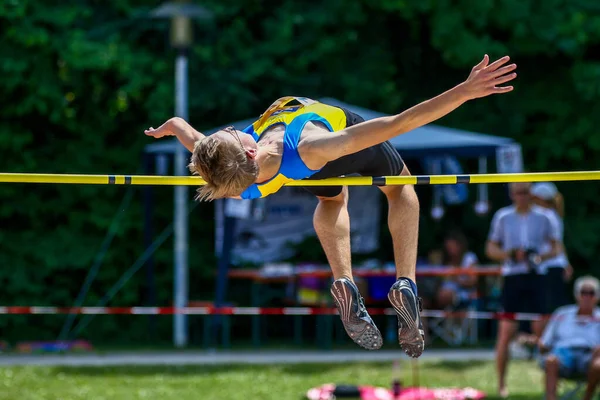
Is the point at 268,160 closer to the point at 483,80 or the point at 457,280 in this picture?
the point at 483,80

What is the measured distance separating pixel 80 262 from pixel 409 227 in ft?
27.9

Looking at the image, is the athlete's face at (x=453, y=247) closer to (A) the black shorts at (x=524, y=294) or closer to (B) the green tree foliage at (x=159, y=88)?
(B) the green tree foliage at (x=159, y=88)

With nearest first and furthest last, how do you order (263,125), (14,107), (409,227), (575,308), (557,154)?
(263,125)
(409,227)
(575,308)
(14,107)
(557,154)

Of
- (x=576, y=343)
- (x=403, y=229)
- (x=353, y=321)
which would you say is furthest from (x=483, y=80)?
(x=576, y=343)

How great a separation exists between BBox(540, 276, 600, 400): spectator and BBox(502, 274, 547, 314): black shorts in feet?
1.82

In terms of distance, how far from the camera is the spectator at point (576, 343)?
9234 millimetres

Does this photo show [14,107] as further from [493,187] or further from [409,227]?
[409,227]

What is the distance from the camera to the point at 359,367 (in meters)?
11.3

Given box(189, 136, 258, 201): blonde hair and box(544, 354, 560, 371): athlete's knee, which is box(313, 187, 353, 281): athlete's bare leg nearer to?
box(189, 136, 258, 201): blonde hair

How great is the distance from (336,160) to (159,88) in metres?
8.34

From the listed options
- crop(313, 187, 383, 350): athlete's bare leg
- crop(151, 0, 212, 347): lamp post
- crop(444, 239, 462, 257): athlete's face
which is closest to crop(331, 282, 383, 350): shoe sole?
crop(313, 187, 383, 350): athlete's bare leg

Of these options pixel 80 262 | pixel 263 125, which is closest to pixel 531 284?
pixel 263 125

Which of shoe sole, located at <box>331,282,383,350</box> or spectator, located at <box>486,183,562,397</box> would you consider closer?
shoe sole, located at <box>331,282,383,350</box>

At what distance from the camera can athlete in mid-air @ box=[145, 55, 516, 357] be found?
538 centimetres
